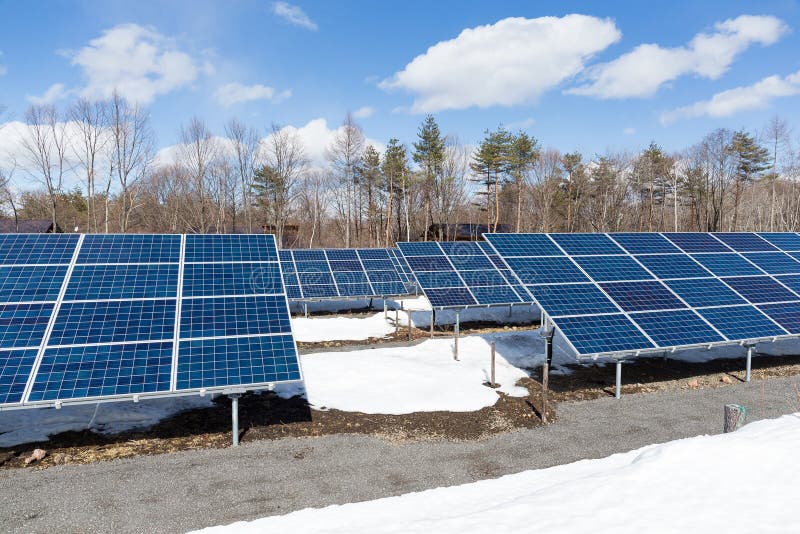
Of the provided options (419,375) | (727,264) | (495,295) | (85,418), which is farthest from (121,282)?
(727,264)

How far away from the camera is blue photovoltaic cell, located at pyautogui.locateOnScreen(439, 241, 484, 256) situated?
25516 millimetres

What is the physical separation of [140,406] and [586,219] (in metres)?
62.6

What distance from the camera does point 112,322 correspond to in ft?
33.3

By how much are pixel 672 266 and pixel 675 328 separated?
176 inches

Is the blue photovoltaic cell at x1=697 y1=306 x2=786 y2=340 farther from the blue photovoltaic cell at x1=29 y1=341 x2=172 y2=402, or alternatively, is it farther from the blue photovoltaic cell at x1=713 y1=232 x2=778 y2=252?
the blue photovoltaic cell at x1=29 y1=341 x2=172 y2=402

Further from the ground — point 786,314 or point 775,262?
point 775,262

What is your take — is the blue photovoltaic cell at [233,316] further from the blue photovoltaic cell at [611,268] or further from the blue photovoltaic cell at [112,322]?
the blue photovoltaic cell at [611,268]

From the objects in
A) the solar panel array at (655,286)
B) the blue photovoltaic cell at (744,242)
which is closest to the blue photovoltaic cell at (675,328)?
the solar panel array at (655,286)

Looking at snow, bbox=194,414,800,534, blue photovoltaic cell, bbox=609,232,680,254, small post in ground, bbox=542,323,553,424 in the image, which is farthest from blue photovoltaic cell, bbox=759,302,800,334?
snow, bbox=194,414,800,534

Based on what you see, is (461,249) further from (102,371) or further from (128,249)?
(102,371)

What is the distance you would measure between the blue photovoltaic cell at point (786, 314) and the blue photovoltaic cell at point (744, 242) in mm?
4290

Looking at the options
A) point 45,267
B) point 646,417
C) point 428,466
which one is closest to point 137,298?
point 45,267

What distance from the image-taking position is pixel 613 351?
1204 cm

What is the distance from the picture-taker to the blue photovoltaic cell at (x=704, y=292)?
587 inches
